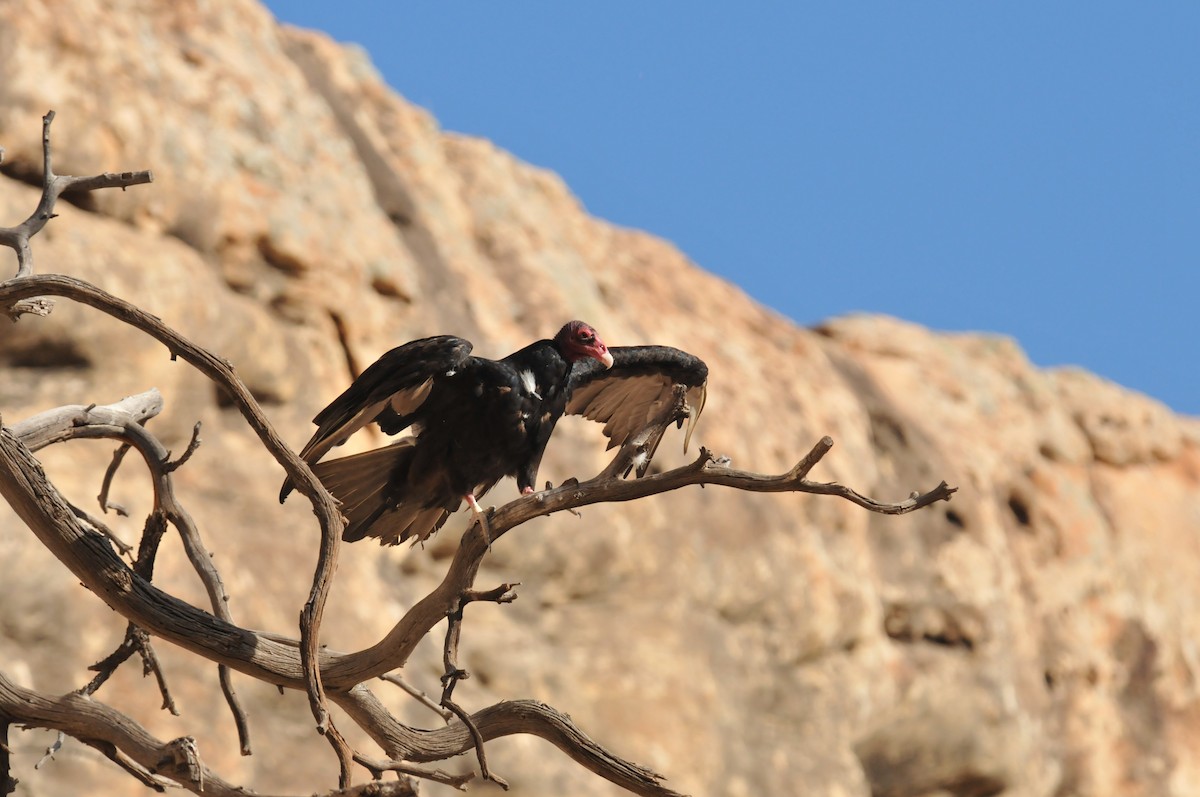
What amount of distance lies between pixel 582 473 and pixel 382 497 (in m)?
5.71

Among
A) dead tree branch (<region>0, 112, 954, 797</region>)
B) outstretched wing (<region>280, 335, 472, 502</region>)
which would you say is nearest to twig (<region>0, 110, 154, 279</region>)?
dead tree branch (<region>0, 112, 954, 797</region>)

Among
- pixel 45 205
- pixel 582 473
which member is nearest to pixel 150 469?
pixel 45 205

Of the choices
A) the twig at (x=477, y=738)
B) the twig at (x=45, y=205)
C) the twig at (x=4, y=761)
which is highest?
the twig at (x=45, y=205)

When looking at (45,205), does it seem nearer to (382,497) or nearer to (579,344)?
(382,497)

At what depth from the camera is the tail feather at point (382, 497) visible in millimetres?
4660

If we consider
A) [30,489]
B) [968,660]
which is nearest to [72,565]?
[30,489]

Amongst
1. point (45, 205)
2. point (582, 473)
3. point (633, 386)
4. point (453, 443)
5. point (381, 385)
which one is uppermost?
point (582, 473)

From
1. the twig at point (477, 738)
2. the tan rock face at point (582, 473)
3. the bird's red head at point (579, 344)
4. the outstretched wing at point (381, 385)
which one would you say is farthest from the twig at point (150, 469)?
the tan rock face at point (582, 473)

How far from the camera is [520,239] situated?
1192cm

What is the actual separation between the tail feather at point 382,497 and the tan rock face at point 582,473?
3.28m

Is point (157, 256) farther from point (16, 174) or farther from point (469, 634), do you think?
point (469, 634)

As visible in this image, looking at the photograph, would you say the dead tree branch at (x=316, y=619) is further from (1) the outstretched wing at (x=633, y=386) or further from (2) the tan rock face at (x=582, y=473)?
(2) the tan rock face at (x=582, y=473)

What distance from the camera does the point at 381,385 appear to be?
4.26 metres

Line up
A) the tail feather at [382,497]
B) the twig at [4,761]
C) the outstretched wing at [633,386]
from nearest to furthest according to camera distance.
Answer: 1. the twig at [4,761]
2. the tail feather at [382,497]
3. the outstretched wing at [633,386]
